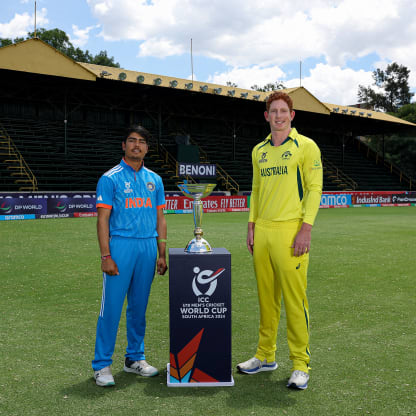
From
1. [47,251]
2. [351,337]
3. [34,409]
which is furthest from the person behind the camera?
[47,251]

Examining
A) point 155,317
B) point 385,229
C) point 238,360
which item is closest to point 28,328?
point 155,317

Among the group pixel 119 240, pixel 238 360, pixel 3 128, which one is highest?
pixel 3 128

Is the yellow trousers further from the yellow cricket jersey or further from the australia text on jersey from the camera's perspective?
the australia text on jersey

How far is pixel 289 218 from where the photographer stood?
3.68 meters

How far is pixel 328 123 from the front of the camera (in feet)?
144

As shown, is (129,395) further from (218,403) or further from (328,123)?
(328,123)

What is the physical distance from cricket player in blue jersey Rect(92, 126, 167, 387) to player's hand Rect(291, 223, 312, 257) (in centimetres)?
115

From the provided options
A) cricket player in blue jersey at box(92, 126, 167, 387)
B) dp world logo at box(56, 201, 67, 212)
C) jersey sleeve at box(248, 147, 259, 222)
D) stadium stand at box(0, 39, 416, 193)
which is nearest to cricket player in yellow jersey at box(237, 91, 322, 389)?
jersey sleeve at box(248, 147, 259, 222)

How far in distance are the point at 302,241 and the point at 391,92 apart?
88.5 metres

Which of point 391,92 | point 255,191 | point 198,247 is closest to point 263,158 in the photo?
point 255,191

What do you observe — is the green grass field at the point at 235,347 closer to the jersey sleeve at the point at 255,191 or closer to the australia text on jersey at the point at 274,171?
the jersey sleeve at the point at 255,191

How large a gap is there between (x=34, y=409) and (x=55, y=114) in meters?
30.5

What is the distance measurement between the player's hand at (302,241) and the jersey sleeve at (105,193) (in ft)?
4.96

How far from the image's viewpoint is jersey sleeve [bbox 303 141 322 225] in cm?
363
